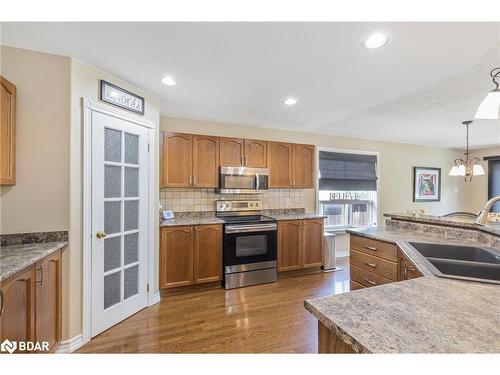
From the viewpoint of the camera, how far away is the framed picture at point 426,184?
17.4 feet

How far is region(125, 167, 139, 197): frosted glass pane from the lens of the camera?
2287 millimetres

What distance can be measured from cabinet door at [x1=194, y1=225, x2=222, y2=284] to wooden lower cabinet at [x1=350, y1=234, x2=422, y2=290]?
63.7 inches

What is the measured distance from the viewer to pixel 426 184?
5477 mm

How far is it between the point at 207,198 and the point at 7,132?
2289mm

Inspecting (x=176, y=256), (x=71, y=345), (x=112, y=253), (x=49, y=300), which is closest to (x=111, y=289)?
(x=112, y=253)

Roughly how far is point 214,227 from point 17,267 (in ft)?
6.38

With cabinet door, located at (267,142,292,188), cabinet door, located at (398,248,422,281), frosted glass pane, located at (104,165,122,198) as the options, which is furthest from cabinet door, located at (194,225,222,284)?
cabinet door, located at (398,248,422,281)

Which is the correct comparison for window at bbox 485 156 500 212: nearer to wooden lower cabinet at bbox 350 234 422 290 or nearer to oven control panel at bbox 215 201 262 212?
wooden lower cabinet at bbox 350 234 422 290

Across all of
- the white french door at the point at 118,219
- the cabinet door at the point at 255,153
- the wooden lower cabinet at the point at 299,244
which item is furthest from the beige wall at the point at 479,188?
the white french door at the point at 118,219

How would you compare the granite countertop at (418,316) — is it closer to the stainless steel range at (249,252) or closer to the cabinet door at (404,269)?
the cabinet door at (404,269)

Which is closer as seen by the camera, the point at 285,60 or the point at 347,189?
the point at 285,60

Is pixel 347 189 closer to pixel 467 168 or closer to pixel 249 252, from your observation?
pixel 467 168
